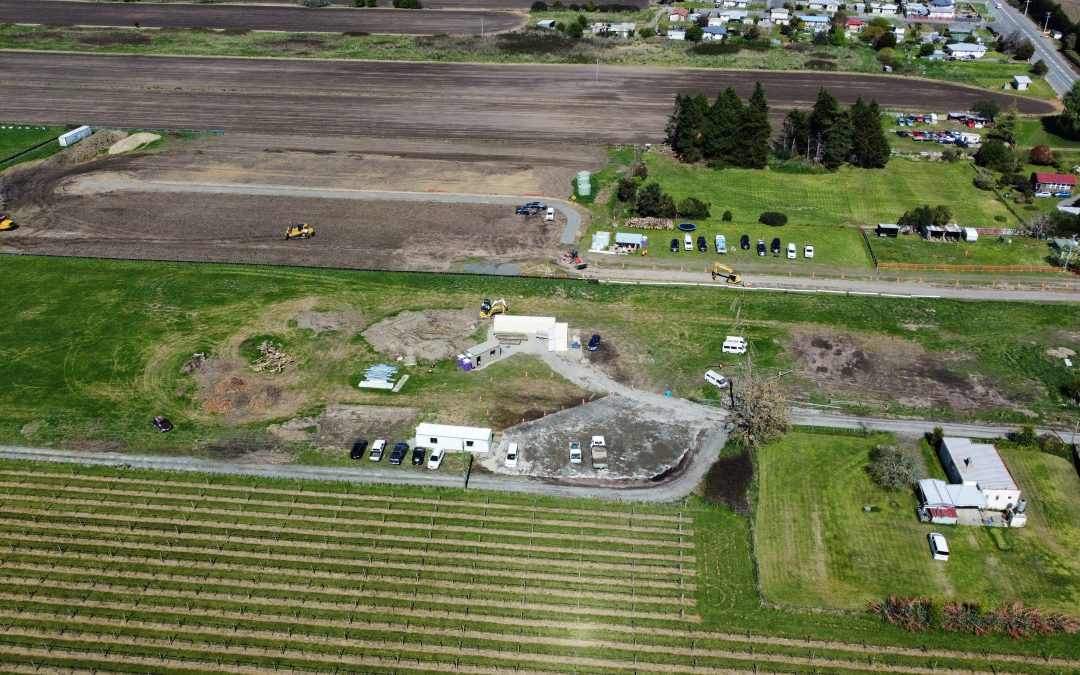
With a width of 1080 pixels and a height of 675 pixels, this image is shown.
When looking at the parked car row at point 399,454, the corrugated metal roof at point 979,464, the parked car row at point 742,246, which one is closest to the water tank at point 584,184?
the parked car row at point 742,246

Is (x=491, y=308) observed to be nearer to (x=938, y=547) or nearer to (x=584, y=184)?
(x=584, y=184)

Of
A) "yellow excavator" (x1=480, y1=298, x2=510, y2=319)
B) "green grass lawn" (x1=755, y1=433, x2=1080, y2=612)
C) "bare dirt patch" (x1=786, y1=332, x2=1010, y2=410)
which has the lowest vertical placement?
"green grass lawn" (x1=755, y1=433, x2=1080, y2=612)

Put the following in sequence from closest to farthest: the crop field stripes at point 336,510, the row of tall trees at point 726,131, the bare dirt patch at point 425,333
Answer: the crop field stripes at point 336,510 < the bare dirt patch at point 425,333 < the row of tall trees at point 726,131

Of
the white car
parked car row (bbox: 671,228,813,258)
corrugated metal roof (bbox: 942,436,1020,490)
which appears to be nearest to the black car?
the white car

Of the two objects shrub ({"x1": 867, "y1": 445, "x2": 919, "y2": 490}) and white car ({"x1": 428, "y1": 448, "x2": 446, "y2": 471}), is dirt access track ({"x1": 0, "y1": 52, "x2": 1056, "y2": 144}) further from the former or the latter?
shrub ({"x1": 867, "y1": 445, "x2": 919, "y2": 490})

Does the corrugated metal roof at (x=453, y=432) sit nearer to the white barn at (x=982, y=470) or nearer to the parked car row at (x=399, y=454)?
the parked car row at (x=399, y=454)
